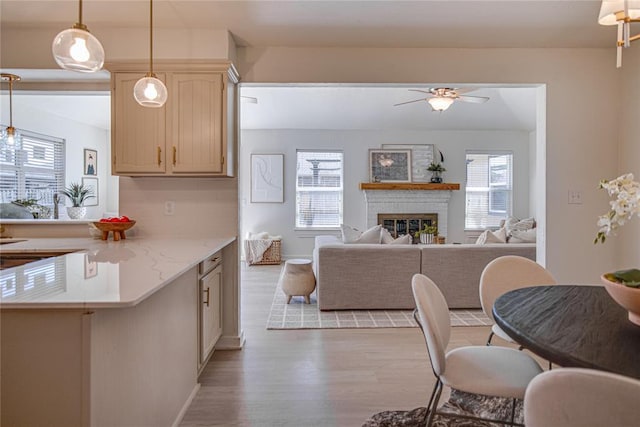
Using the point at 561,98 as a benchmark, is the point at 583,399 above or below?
below

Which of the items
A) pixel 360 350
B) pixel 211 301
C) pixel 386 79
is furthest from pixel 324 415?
pixel 386 79

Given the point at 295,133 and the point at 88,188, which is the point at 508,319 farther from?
the point at 88,188

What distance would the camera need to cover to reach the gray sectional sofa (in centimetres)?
409

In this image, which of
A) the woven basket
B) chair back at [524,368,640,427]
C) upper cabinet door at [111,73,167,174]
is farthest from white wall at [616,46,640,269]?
the woven basket

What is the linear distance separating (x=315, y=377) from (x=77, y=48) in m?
2.42

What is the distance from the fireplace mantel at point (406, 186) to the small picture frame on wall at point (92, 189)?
4960 millimetres

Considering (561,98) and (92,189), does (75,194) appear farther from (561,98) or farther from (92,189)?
(561,98)

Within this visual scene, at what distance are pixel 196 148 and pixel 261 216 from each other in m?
4.61

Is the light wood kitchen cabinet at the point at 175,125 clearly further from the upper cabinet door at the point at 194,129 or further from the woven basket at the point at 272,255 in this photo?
the woven basket at the point at 272,255

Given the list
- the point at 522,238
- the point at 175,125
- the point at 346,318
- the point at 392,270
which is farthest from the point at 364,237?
the point at 175,125

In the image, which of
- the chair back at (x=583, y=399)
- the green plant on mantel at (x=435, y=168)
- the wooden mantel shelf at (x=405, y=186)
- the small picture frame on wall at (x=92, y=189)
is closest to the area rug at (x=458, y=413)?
the chair back at (x=583, y=399)

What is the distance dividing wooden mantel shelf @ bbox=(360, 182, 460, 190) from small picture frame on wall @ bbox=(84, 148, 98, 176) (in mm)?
4978

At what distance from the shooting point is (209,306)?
8.93 ft

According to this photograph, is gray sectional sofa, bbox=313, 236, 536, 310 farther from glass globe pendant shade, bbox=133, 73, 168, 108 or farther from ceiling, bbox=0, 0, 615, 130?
glass globe pendant shade, bbox=133, 73, 168, 108
